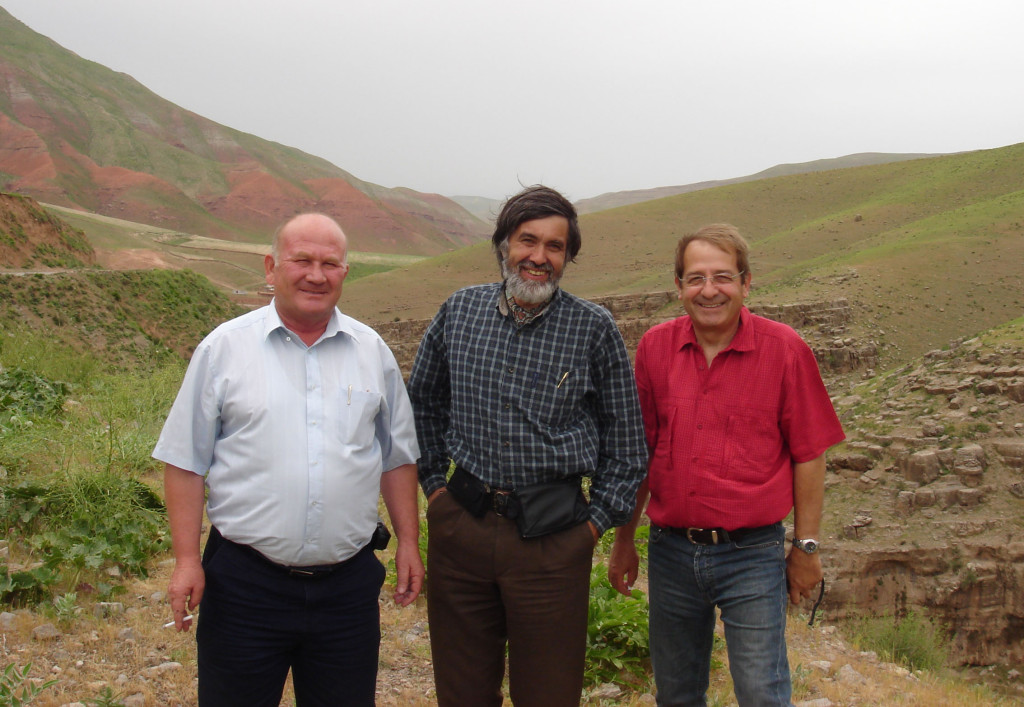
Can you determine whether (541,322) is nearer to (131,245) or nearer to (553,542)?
(553,542)

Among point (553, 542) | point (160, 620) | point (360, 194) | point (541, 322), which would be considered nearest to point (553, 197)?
point (541, 322)

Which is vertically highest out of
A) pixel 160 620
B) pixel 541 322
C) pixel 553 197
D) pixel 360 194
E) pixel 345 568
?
pixel 360 194

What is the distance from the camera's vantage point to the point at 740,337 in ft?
10.1

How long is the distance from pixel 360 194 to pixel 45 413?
354 feet

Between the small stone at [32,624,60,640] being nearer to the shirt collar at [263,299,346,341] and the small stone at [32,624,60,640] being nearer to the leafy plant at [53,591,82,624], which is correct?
the leafy plant at [53,591,82,624]

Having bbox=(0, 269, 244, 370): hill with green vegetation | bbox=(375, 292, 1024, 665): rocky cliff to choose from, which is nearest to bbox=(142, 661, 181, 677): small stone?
bbox=(375, 292, 1024, 665): rocky cliff

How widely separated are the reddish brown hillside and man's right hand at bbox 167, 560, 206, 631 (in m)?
26.6

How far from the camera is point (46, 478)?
576 cm

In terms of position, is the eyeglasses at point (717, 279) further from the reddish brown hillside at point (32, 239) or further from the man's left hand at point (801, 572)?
the reddish brown hillside at point (32, 239)

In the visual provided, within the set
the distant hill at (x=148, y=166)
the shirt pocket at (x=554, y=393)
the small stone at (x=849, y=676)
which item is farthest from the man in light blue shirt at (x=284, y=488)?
the distant hill at (x=148, y=166)

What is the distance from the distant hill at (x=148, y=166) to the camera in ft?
288

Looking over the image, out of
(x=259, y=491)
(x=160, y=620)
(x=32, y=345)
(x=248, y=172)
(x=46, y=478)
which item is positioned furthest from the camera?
(x=248, y=172)

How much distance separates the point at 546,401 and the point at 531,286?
1.43 ft

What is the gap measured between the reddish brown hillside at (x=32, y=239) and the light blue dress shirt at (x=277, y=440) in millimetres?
26540
